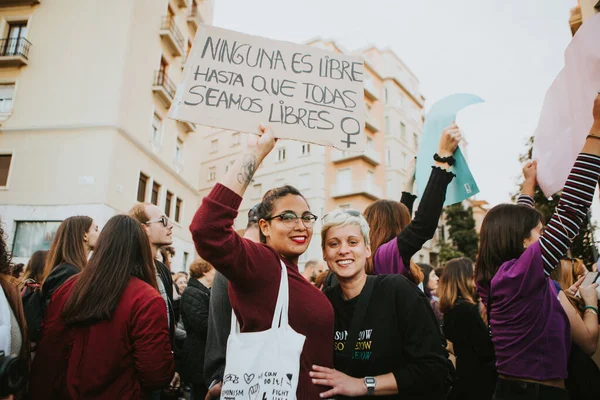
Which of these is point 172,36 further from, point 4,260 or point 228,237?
point 228,237

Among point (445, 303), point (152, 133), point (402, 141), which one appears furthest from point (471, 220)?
point (445, 303)

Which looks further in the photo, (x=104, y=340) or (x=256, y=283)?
(x=104, y=340)

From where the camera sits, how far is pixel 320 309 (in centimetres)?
187

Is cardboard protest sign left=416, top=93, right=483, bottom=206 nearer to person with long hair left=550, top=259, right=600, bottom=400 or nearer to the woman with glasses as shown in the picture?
person with long hair left=550, top=259, right=600, bottom=400

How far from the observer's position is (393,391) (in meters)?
1.87

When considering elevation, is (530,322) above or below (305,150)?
below

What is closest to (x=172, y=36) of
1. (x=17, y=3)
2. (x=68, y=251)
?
(x=17, y=3)

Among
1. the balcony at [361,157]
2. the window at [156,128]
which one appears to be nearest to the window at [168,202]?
the window at [156,128]

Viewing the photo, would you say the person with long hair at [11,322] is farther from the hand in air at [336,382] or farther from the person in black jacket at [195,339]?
the hand in air at [336,382]

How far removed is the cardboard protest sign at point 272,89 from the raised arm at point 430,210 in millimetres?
493

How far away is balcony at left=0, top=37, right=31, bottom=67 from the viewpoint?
51.1 feet

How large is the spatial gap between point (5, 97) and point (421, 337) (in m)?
19.4

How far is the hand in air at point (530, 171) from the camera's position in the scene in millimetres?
2984

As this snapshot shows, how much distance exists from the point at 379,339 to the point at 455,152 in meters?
1.32
